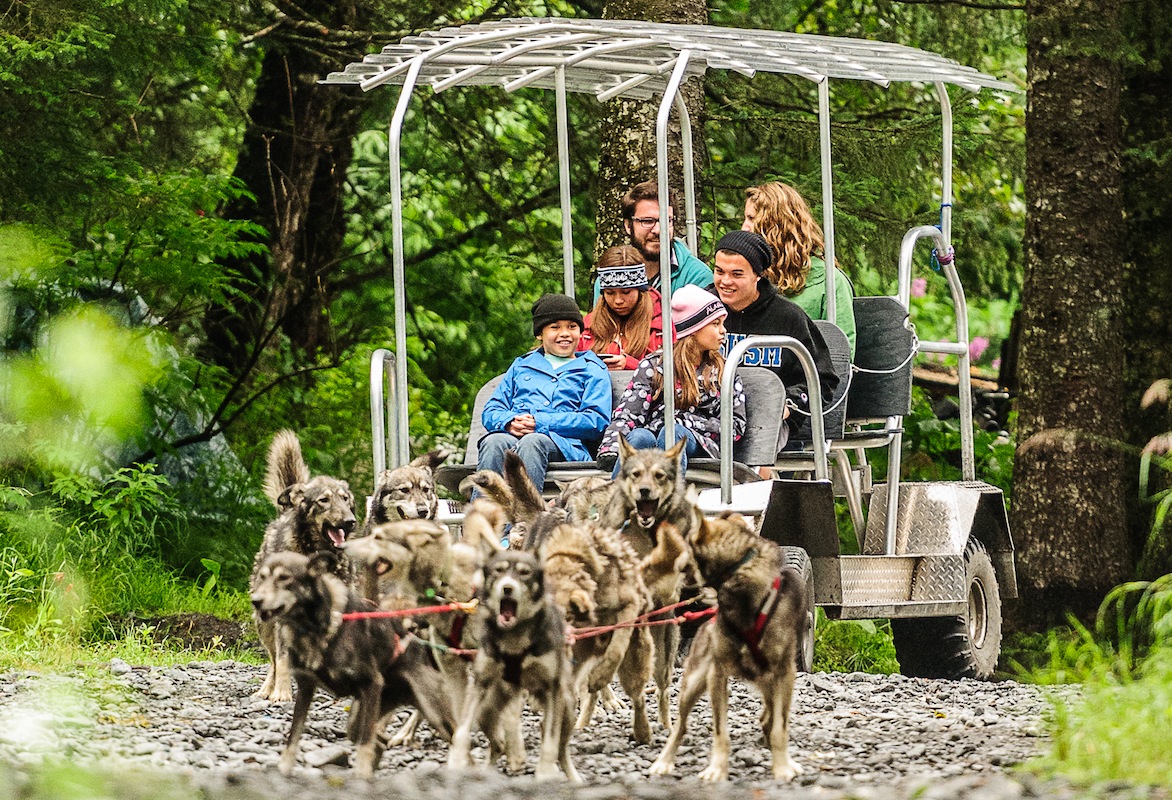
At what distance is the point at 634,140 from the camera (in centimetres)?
1159

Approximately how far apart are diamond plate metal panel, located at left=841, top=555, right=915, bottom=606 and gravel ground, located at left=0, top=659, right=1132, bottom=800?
1.66 feet

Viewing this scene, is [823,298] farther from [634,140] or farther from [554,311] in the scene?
[634,140]

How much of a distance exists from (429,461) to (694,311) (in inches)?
60.9

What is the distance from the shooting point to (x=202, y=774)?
16.9 feet

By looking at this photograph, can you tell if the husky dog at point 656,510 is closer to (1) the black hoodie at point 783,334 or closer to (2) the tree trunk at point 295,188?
(1) the black hoodie at point 783,334

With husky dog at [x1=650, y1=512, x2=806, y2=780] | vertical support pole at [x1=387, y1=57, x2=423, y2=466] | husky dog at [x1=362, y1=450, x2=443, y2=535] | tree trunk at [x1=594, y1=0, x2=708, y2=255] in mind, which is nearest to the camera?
husky dog at [x1=650, y1=512, x2=806, y2=780]

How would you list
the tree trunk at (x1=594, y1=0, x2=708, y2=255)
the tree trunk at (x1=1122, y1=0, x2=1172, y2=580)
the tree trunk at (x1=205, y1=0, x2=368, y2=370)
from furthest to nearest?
the tree trunk at (x1=205, y1=0, x2=368, y2=370)
the tree trunk at (x1=594, y1=0, x2=708, y2=255)
the tree trunk at (x1=1122, y1=0, x2=1172, y2=580)

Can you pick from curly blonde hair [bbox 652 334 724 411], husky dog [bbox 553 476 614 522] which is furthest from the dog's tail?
curly blonde hair [bbox 652 334 724 411]

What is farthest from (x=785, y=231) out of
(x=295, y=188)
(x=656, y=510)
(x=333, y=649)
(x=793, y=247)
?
(x=295, y=188)

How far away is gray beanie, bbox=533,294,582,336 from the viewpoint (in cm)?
851

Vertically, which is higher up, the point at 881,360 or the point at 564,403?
the point at 881,360

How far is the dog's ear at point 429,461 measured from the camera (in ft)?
24.9

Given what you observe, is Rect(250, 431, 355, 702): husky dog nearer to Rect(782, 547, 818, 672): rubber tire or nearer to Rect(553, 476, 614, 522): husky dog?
Rect(553, 476, 614, 522): husky dog

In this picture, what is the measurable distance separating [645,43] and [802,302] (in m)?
2.00
